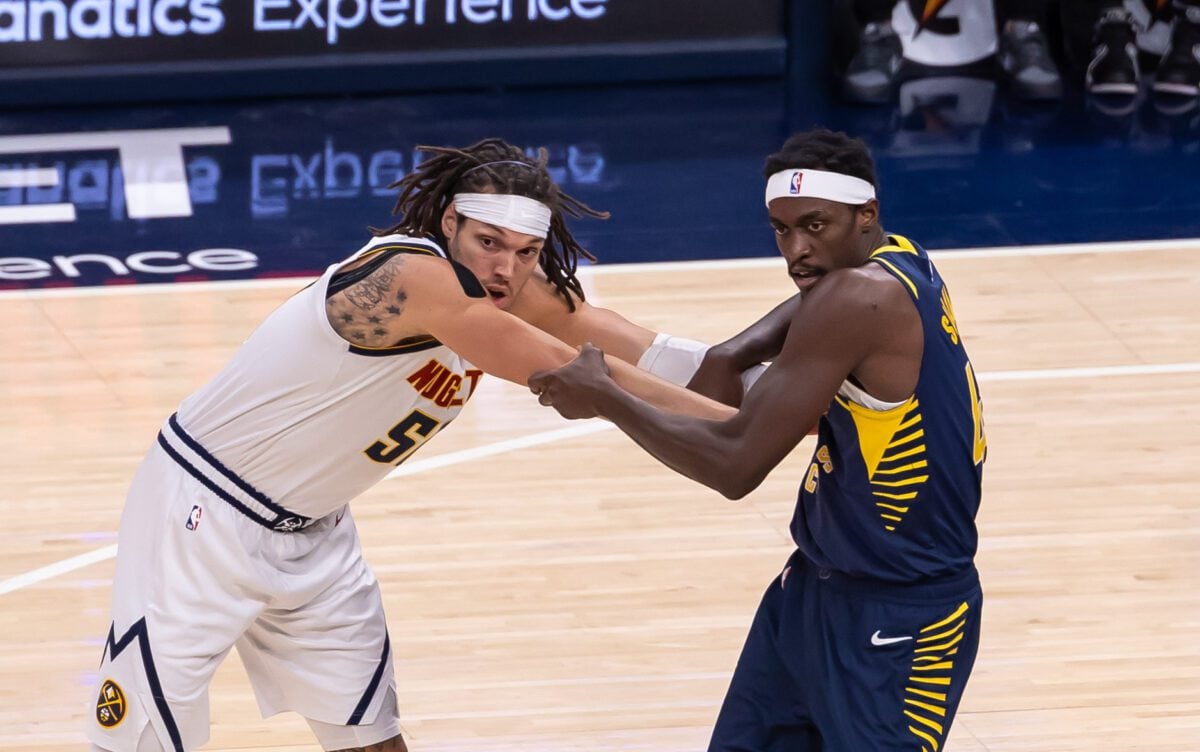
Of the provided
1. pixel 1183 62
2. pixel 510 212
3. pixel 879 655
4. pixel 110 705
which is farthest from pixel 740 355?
pixel 1183 62

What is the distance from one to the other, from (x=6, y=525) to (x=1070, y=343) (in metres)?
4.54

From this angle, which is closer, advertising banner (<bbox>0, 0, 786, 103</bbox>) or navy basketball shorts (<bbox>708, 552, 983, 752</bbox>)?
navy basketball shorts (<bbox>708, 552, 983, 752</bbox>)

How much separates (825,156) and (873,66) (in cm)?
808

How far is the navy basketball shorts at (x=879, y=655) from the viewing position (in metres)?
3.80

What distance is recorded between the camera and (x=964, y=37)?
40.3 ft

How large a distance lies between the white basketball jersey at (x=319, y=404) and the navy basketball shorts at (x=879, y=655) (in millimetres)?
968

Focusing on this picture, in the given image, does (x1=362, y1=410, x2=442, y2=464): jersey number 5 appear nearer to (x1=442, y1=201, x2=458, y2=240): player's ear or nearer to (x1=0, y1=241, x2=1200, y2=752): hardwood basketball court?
(x1=442, y1=201, x2=458, y2=240): player's ear

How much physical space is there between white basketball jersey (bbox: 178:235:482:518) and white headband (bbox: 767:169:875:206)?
2.66 ft

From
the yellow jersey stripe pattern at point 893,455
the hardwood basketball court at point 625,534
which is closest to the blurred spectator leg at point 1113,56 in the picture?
the hardwood basketball court at point 625,534

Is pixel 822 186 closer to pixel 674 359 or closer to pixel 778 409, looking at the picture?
pixel 778 409

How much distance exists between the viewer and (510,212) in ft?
13.6

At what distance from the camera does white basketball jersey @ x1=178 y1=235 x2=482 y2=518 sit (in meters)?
4.12

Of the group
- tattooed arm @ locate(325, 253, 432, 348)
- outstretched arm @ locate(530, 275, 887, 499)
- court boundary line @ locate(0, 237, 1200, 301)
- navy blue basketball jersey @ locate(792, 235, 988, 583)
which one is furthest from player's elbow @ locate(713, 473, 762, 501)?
court boundary line @ locate(0, 237, 1200, 301)

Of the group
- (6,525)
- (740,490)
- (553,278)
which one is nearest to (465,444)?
(6,525)
